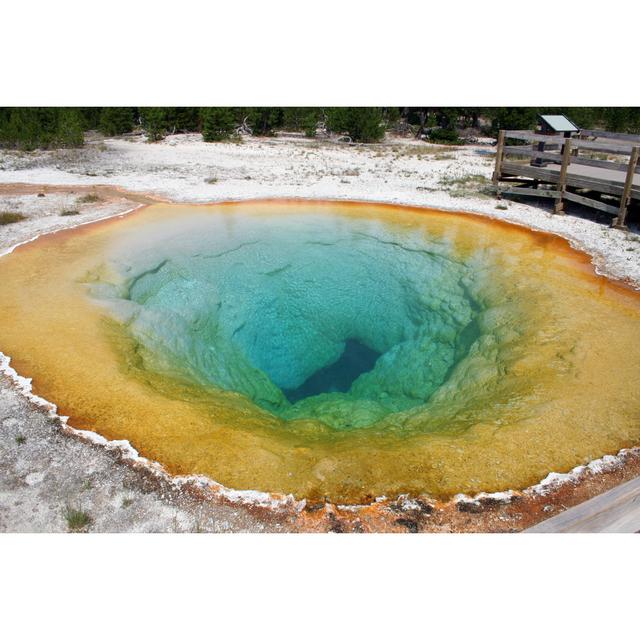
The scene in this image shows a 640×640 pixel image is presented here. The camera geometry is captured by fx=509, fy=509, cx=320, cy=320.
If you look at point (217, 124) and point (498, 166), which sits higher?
point (217, 124)

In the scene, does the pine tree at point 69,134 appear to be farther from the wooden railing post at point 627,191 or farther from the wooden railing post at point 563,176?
the wooden railing post at point 627,191

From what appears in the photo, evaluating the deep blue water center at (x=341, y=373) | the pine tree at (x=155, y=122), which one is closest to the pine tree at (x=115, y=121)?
the pine tree at (x=155, y=122)

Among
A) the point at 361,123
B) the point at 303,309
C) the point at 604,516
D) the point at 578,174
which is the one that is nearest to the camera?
the point at 604,516

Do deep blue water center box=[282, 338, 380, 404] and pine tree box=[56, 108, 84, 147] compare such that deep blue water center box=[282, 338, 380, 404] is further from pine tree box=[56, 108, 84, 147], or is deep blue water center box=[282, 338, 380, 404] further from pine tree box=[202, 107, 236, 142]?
pine tree box=[202, 107, 236, 142]

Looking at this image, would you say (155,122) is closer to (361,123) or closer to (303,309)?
(361,123)

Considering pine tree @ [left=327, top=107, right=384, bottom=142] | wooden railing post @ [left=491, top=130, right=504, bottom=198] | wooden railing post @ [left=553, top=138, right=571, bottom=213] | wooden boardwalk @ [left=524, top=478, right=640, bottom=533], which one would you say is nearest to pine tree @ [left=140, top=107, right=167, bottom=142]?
pine tree @ [left=327, top=107, right=384, bottom=142]

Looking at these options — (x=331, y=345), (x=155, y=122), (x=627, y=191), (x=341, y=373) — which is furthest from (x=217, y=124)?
(x=341, y=373)

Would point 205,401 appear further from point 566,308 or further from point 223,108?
point 223,108

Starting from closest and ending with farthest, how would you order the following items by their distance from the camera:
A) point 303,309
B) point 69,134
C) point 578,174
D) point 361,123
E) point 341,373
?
point 341,373, point 303,309, point 578,174, point 69,134, point 361,123
